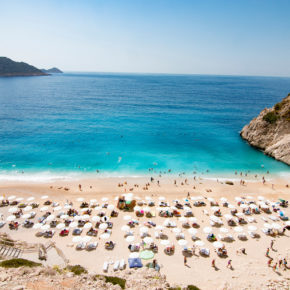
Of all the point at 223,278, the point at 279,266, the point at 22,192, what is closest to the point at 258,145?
the point at 279,266

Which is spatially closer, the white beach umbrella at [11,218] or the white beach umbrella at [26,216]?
the white beach umbrella at [11,218]

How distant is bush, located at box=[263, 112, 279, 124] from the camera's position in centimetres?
5308

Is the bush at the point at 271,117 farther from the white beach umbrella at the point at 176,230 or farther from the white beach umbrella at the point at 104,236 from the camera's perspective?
the white beach umbrella at the point at 104,236

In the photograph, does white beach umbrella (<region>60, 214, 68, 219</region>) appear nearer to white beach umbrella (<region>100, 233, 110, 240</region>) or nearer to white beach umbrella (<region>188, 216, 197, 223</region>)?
white beach umbrella (<region>100, 233, 110, 240</region>)

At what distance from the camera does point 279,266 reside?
19.5 m

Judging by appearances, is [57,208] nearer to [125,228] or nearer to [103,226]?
[103,226]

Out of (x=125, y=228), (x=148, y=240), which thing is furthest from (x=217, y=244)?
(x=125, y=228)

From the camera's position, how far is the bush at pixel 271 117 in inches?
2090

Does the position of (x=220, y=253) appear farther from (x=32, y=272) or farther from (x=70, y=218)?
(x=70, y=218)

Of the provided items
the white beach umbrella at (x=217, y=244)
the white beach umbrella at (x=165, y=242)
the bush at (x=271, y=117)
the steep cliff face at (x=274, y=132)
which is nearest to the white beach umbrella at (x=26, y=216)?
the white beach umbrella at (x=165, y=242)

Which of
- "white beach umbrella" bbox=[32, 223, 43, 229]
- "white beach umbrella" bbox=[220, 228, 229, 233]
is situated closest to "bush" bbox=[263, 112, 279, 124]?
"white beach umbrella" bbox=[220, 228, 229, 233]

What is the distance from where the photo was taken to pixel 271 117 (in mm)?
53594

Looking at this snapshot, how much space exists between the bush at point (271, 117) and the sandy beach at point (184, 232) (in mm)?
19520

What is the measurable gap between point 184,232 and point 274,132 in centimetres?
4249
